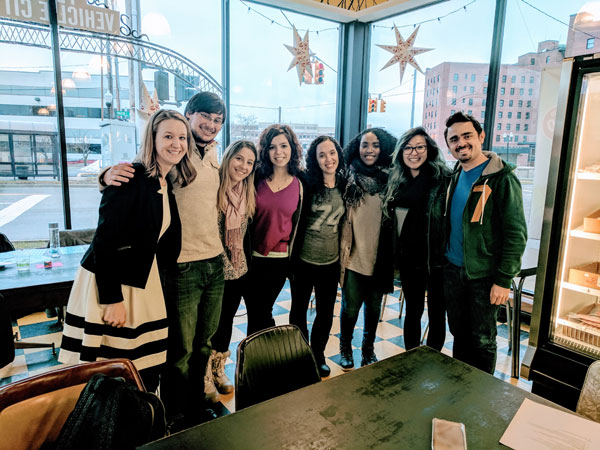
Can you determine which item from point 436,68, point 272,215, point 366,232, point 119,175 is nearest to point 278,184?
point 272,215

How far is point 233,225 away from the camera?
2375 millimetres

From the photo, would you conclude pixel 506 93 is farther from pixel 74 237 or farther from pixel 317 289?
pixel 74 237

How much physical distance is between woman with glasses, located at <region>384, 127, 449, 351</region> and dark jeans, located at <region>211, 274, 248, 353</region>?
105cm

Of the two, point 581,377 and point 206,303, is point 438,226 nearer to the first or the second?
point 581,377

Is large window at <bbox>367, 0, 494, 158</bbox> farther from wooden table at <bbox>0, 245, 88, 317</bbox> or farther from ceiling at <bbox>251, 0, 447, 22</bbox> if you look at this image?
wooden table at <bbox>0, 245, 88, 317</bbox>

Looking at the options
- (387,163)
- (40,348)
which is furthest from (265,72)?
(40,348)

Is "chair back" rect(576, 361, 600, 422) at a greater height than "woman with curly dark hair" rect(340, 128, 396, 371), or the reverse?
"woman with curly dark hair" rect(340, 128, 396, 371)

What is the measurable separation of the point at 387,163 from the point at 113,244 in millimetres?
1853

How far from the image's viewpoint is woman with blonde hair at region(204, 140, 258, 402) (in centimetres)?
233

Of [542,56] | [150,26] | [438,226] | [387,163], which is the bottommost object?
[438,226]

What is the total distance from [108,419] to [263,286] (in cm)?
157

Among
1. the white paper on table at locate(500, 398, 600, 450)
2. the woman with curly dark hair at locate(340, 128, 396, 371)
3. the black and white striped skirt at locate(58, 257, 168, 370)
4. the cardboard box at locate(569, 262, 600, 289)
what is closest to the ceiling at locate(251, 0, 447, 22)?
the woman with curly dark hair at locate(340, 128, 396, 371)

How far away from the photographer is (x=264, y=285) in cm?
262

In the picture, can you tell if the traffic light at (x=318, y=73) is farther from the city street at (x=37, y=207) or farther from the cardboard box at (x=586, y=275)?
the cardboard box at (x=586, y=275)
